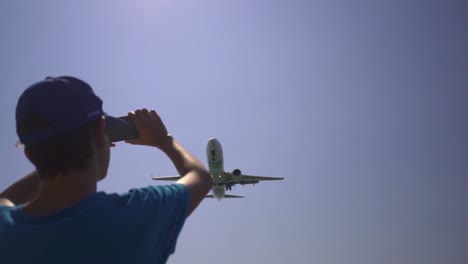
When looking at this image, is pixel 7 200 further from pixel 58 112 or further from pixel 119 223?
pixel 119 223

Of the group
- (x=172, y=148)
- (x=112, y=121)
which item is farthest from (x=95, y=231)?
(x=172, y=148)

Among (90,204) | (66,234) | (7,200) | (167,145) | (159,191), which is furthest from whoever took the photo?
(167,145)

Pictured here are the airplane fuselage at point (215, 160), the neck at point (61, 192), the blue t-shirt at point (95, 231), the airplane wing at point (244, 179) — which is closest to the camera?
the blue t-shirt at point (95, 231)

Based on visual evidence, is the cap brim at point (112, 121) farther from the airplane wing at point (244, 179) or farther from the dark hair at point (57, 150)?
the airplane wing at point (244, 179)

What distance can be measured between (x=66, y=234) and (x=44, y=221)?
21 cm

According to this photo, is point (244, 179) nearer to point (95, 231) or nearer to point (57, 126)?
point (57, 126)

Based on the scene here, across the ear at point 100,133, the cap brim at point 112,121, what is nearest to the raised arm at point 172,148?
the cap brim at point 112,121

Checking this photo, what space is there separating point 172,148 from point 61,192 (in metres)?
1.08

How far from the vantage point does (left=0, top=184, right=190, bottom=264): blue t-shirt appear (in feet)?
7.57

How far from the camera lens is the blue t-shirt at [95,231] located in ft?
7.57

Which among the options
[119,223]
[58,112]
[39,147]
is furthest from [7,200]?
[119,223]

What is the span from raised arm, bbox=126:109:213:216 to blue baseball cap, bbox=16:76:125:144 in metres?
0.71

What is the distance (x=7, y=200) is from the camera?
3.11 metres

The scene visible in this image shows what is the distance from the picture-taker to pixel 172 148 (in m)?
3.46
